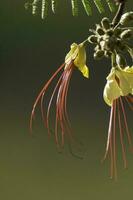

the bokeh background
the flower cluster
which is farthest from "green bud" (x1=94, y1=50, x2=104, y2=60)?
the bokeh background

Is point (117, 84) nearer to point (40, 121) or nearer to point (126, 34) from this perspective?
point (126, 34)

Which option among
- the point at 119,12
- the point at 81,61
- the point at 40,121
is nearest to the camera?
the point at 119,12

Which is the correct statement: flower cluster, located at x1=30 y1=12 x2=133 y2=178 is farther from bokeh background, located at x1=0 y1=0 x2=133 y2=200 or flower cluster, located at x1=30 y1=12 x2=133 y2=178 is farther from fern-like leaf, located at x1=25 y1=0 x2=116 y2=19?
bokeh background, located at x1=0 y1=0 x2=133 y2=200

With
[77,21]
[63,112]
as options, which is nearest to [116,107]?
[63,112]

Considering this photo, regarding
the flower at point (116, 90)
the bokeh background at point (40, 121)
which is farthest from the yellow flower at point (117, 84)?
the bokeh background at point (40, 121)

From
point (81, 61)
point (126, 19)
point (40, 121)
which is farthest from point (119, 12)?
point (40, 121)

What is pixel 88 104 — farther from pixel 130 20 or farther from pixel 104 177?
pixel 130 20

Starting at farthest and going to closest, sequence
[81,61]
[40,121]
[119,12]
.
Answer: [40,121], [81,61], [119,12]
